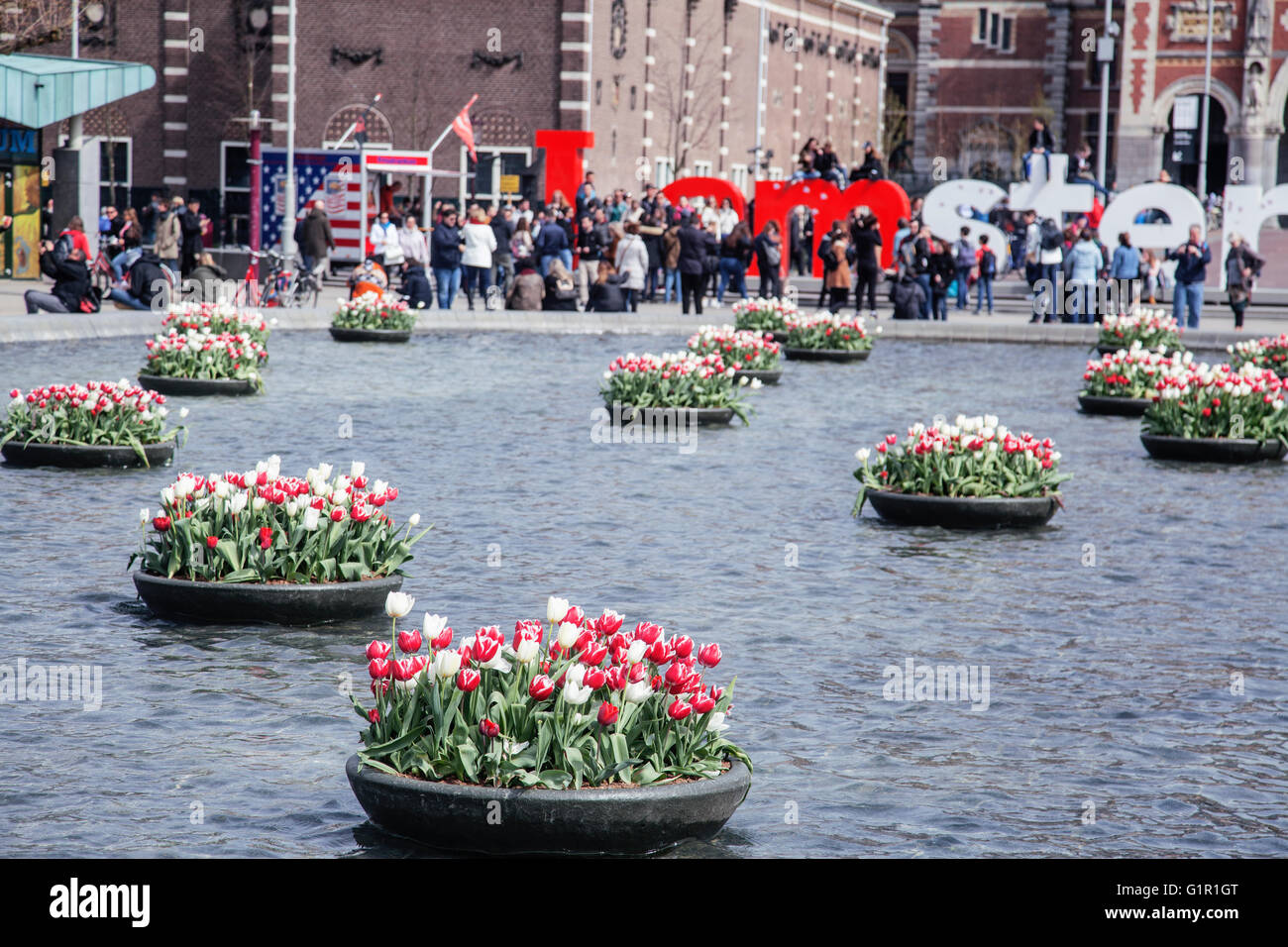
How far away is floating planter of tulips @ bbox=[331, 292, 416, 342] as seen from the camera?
25.5m

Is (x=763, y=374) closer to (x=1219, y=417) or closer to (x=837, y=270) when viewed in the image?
(x=1219, y=417)

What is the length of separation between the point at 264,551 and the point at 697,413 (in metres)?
8.58

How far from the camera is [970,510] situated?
471 inches

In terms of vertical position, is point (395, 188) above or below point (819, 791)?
above

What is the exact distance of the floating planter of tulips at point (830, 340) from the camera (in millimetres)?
24969

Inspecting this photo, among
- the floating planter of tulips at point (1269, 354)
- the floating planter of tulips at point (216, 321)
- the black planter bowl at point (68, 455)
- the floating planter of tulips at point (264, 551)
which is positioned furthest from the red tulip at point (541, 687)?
the floating planter of tulips at point (1269, 354)

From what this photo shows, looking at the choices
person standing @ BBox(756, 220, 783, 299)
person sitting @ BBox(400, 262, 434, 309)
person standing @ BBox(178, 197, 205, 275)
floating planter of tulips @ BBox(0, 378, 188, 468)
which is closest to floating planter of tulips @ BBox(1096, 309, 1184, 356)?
person standing @ BBox(756, 220, 783, 299)

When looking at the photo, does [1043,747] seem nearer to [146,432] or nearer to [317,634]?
[317,634]

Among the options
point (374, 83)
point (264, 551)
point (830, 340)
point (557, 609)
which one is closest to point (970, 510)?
point (264, 551)

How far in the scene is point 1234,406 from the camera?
1562 centimetres

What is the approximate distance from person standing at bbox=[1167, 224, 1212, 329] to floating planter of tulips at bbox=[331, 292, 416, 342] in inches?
493

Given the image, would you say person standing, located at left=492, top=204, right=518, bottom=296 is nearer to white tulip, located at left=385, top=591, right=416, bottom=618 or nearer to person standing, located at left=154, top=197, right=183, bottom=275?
person standing, located at left=154, top=197, right=183, bottom=275

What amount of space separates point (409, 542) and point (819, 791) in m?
3.40

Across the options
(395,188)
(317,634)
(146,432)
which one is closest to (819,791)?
(317,634)
